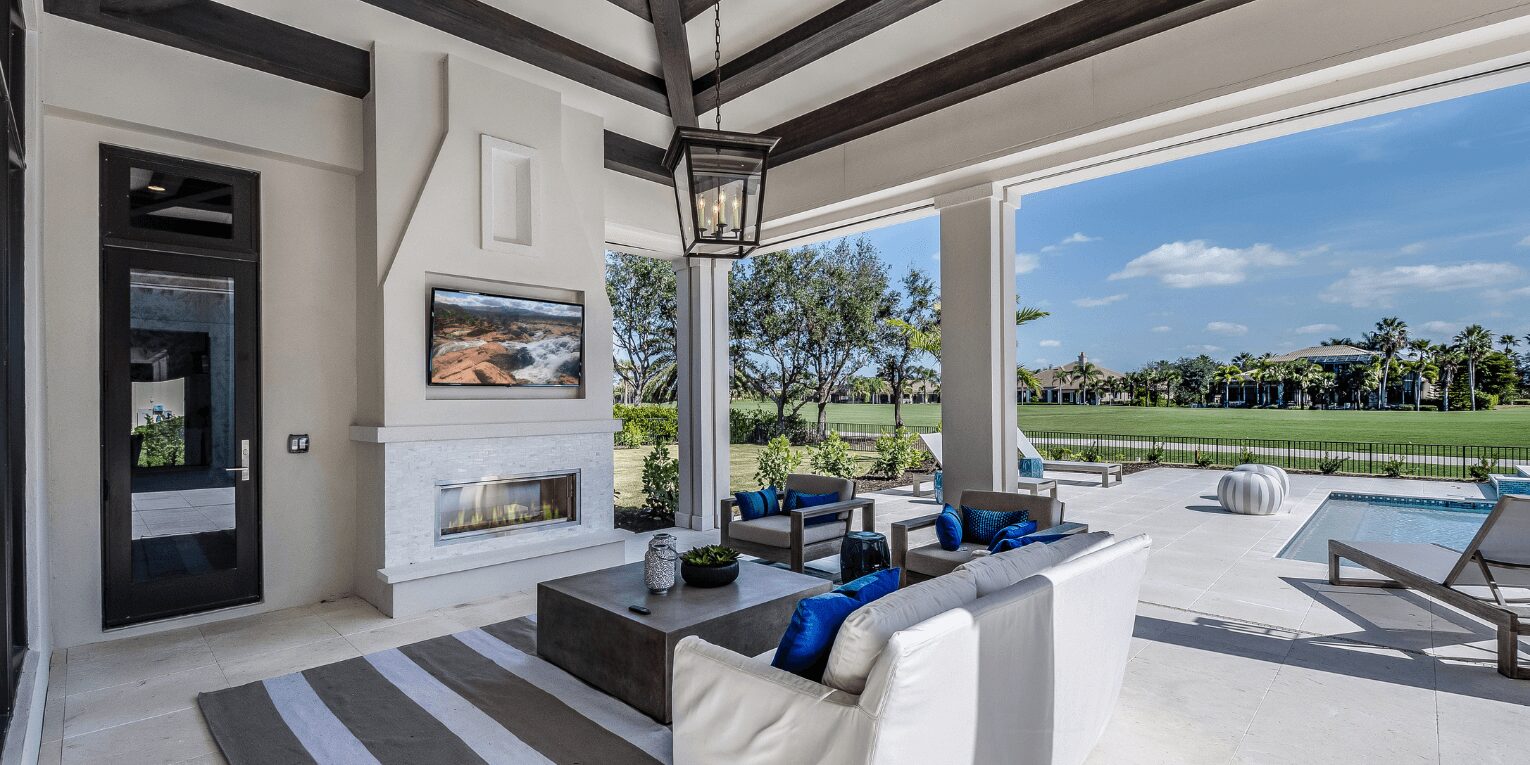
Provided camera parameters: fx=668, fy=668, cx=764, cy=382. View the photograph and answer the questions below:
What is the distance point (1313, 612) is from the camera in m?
4.17

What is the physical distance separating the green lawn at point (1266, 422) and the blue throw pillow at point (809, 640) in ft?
37.7

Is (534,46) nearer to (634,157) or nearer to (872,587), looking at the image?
(634,157)

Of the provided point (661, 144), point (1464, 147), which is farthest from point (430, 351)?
point (1464, 147)

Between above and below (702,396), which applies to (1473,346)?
above

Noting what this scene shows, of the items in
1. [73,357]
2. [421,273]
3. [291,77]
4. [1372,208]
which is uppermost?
[1372,208]

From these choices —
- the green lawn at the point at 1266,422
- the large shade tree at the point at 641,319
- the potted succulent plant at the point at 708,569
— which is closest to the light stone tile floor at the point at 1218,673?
the potted succulent plant at the point at 708,569

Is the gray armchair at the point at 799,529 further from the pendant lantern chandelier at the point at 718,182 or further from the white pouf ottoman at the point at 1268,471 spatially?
the white pouf ottoman at the point at 1268,471

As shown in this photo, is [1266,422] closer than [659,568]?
No

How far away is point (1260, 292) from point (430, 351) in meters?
20.4

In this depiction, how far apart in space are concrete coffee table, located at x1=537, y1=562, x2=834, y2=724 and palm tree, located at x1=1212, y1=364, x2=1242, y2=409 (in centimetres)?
1750

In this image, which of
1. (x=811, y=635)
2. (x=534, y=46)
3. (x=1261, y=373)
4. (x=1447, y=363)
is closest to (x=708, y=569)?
(x=811, y=635)

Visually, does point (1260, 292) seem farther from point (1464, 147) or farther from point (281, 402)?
point (281, 402)

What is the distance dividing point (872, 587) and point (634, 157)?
5.28 m

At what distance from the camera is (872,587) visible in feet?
7.59
